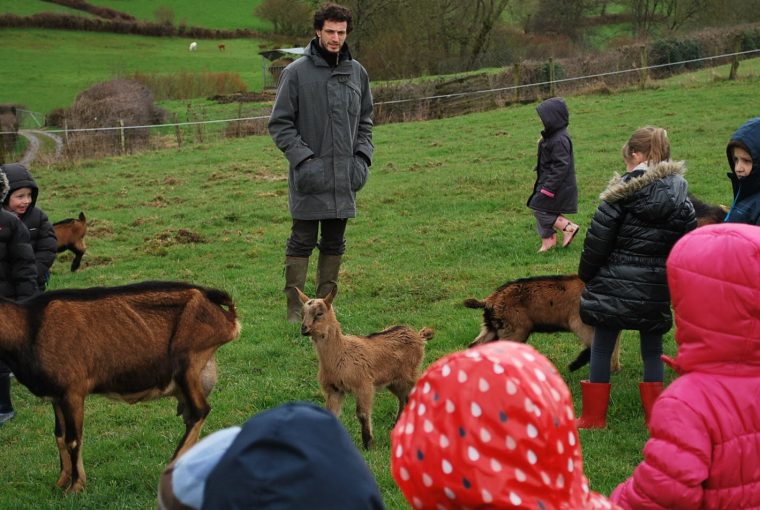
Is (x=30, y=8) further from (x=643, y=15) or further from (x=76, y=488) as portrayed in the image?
(x=76, y=488)

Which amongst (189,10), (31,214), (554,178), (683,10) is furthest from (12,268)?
(189,10)

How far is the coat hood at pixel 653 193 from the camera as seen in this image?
19.2ft

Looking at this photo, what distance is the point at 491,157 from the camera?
19234 millimetres

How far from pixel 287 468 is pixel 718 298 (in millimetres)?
2196

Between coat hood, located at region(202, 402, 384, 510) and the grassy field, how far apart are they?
327cm

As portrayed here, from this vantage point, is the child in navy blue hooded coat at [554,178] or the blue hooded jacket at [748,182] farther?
the child in navy blue hooded coat at [554,178]

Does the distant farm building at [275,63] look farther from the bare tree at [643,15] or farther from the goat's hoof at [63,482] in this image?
the goat's hoof at [63,482]

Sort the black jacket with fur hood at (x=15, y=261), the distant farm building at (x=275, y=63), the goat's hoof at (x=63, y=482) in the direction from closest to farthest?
the goat's hoof at (x=63, y=482), the black jacket with fur hood at (x=15, y=261), the distant farm building at (x=275, y=63)

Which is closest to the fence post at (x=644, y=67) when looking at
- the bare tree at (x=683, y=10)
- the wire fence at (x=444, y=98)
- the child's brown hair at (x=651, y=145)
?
the wire fence at (x=444, y=98)

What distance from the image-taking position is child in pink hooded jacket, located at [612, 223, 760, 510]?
337cm

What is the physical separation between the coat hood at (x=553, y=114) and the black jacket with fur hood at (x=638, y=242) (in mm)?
5233

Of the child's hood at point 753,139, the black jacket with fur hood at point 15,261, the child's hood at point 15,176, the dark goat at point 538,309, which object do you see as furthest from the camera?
the child's hood at point 15,176

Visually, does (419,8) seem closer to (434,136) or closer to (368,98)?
(434,136)

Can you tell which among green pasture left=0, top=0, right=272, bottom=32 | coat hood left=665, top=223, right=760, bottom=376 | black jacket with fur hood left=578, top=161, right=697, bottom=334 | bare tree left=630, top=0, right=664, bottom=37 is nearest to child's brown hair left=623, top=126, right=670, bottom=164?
black jacket with fur hood left=578, top=161, right=697, bottom=334
